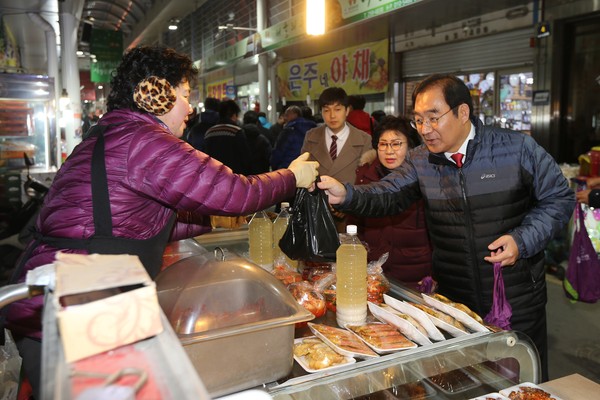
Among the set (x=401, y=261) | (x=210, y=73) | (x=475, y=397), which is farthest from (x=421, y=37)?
(x=210, y=73)

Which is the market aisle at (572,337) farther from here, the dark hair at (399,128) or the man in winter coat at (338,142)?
the man in winter coat at (338,142)

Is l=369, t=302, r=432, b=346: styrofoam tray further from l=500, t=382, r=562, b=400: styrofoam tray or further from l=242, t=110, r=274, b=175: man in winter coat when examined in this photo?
l=242, t=110, r=274, b=175: man in winter coat

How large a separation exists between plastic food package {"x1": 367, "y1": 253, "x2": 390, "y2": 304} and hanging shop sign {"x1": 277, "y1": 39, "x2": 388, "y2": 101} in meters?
7.66

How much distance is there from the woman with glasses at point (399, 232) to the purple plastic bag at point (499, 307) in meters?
0.93

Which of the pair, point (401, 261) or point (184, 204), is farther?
point (401, 261)

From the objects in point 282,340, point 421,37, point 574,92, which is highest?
point 421,37

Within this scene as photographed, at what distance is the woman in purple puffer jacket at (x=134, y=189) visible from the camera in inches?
67.7

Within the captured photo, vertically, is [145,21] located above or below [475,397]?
above

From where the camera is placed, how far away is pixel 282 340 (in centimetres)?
147

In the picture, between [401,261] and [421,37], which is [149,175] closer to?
[401,261]

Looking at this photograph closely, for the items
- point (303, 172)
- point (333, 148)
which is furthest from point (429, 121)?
point (333, 148)


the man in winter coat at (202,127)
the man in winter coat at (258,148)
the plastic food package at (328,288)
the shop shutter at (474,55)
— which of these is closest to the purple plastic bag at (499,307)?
the plastic food package at (328,288)

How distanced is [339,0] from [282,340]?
7.08m

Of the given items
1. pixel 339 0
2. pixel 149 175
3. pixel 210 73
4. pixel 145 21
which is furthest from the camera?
pixel 145 21
